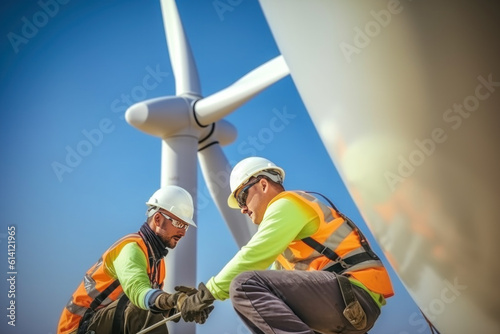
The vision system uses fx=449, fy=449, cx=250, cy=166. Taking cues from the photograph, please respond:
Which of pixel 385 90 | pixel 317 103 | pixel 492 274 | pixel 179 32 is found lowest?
pixel 492 274

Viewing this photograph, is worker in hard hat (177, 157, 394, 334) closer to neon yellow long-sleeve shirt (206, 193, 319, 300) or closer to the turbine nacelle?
neon yellow long-sleeve shirt (206, 193, 319, 300)

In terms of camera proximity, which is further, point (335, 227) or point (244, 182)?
point (244, 182)

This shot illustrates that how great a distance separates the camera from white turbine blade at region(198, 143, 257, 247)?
38.2 ft

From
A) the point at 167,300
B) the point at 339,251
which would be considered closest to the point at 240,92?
the point at 167,300

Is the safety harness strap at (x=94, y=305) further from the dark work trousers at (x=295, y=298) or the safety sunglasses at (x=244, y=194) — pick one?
the dark work trousers at (x=295, y=298)

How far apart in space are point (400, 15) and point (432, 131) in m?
0.66

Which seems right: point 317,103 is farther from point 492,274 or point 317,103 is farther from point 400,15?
point 492,274

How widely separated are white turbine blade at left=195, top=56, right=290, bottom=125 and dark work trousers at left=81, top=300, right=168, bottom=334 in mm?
5982

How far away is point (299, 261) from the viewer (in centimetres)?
382

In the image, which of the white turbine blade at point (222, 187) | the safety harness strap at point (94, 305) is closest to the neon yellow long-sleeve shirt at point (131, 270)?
the safety harness strap at point (94, 305)

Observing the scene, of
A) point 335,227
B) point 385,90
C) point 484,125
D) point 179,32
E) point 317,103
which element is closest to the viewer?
point 484,125

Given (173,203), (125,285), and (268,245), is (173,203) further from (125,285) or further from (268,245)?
(268,245)

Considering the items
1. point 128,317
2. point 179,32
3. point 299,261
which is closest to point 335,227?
point 299,261

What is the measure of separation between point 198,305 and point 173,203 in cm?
270
